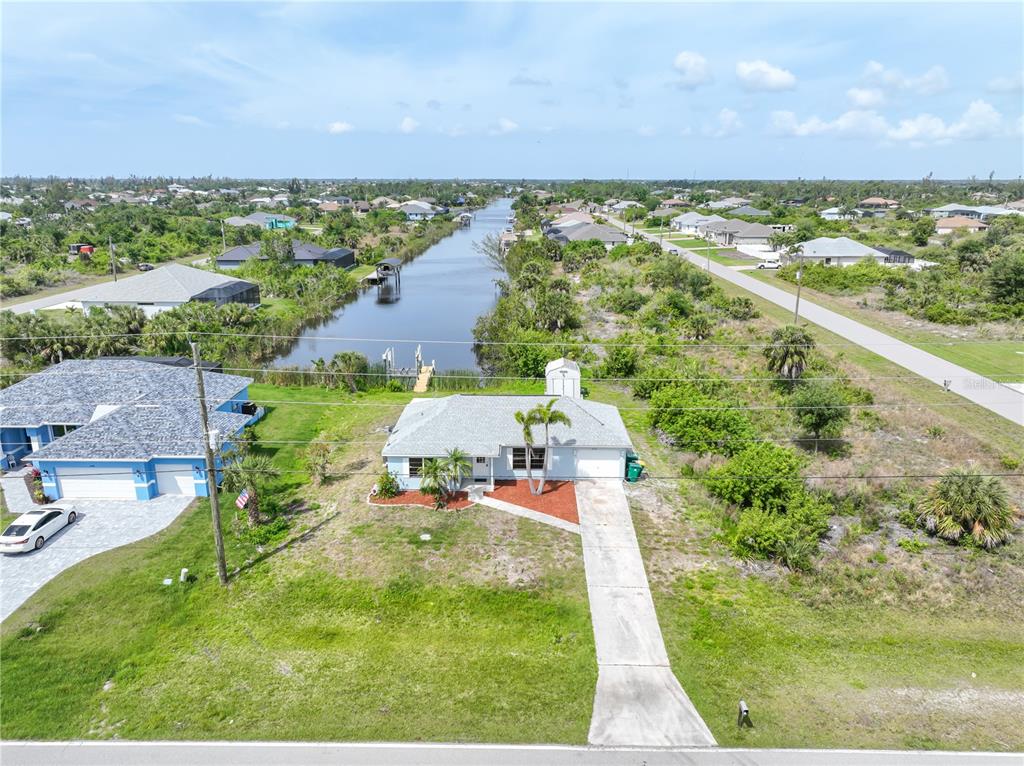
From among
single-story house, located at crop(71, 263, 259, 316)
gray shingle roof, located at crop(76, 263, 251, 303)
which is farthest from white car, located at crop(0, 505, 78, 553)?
gray shingle roof, located at crop(76, 263, 251, 303)

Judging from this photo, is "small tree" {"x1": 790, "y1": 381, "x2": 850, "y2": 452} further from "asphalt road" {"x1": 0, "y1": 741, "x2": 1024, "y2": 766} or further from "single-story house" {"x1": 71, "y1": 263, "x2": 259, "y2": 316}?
"single-story house" {"x1": 71, "y1": 263, "x2": 259, "y2": 316}

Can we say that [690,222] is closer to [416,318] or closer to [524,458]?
[416,318]

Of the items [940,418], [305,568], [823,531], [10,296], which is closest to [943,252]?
[940,418]

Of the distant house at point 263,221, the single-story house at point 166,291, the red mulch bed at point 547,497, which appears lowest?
the red mulch bed at point 547,497

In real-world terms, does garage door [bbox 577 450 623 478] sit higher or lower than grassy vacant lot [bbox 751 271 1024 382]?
lower

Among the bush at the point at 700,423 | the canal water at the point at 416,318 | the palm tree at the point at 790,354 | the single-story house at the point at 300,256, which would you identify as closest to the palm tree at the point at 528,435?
the bush at the point at 700,423

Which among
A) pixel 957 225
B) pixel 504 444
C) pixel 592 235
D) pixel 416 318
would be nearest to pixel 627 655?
pixel 504 444

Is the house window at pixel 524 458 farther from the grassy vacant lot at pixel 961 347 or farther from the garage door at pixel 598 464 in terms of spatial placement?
the grassy vacant lot at pixel 961 347
